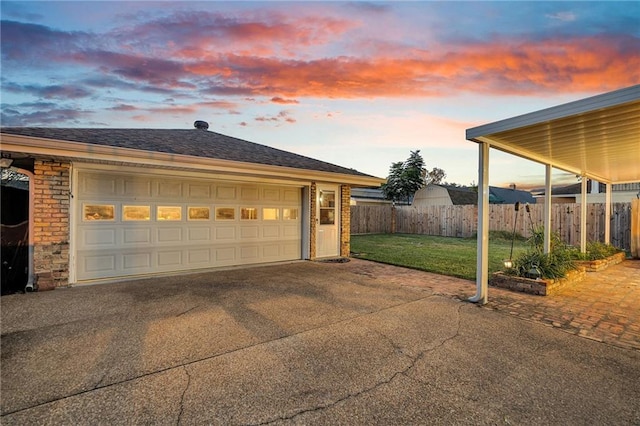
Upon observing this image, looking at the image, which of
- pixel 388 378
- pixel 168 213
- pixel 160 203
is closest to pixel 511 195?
pixel 168 213

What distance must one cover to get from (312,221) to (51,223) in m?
6.09

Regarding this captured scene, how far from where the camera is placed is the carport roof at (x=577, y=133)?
3678 millimetres

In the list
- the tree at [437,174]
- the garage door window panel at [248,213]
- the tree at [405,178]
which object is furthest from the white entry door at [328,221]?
the tree at [437,174]

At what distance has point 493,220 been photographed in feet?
52.8

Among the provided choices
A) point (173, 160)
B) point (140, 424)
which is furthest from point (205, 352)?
point (173, 160)

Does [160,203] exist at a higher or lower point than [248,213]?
higher

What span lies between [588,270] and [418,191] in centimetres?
1983

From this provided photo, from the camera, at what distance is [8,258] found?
561 centimetres

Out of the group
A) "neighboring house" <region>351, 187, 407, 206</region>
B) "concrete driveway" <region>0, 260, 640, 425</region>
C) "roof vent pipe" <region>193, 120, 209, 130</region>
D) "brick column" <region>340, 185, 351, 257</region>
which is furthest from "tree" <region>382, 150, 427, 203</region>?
"concrete driveway" <region>0, 260, 640, 425</region>

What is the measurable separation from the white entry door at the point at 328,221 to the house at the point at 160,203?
0.11ft

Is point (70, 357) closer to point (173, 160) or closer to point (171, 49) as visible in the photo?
point (173, 160)

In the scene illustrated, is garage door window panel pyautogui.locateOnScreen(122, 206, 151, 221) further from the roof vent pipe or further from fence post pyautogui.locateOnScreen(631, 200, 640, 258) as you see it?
fence post pyautogui.locateOnScreen(631, 200, 640, 258)

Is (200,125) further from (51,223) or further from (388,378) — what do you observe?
(388,378)

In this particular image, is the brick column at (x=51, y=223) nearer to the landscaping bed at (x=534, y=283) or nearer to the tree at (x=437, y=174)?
the landscaping bed at (x=534, y=283)
